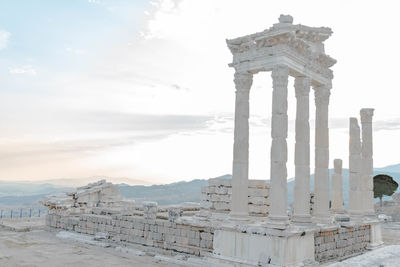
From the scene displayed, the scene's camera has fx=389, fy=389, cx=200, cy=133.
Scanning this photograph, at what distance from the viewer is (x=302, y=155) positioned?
14195mm

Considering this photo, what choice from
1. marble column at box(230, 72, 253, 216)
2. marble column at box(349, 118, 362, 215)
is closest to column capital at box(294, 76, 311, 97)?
marble column at box(230, 72, 253, 216)

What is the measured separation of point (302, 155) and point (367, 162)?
7.04 metres

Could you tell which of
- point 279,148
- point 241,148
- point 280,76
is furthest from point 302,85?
point 241,148

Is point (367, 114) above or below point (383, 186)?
above

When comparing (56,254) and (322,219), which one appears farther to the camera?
(56,254)

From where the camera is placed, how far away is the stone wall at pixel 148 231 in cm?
1490

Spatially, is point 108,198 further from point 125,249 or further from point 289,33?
point 289,33

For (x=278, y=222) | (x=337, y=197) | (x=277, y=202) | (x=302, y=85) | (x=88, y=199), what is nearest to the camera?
(x=278, y=222)

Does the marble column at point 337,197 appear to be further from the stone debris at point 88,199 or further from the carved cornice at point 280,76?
the stone debris at point 88,199

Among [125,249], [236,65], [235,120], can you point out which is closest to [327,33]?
[236,65]

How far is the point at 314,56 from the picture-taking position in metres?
14.9

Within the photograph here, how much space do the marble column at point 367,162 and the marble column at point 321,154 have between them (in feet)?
14.8

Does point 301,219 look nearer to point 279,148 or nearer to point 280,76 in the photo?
point 279,148

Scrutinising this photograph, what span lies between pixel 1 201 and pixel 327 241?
150514 mm
